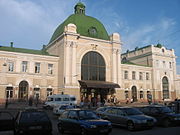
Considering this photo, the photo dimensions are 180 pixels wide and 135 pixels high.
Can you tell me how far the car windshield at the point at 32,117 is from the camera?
1056 centimetres

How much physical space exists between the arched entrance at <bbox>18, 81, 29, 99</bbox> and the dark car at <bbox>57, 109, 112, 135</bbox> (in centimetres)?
2849

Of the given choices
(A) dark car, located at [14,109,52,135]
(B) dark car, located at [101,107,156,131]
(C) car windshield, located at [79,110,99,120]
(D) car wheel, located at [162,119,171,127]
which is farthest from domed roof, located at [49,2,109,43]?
(A) dark car, located at [14,109,52,135]

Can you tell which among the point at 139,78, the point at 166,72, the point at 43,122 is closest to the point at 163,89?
the point at 166,72

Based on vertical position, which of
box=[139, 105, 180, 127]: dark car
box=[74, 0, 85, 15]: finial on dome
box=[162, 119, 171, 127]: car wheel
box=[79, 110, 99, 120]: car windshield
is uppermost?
box=[74, 0, 85, 15]: finial on dome

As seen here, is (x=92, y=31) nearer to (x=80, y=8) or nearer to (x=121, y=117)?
(x=80, y=8)

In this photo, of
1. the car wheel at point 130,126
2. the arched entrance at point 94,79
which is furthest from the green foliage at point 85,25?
the car wheel at point 130,126

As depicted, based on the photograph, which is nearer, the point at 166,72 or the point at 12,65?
the point at 12,65

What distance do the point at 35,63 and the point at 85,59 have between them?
406 inches

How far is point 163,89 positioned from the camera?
57.6 m

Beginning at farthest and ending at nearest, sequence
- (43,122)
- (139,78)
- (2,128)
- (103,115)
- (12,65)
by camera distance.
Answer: (139,78)
(12,65)
(103,115)
(2,128)
(43,122)

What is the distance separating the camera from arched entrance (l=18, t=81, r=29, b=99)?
39.2m

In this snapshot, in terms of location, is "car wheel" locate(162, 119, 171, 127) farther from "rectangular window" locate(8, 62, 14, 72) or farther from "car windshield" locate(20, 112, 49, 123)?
"rectangular window" locate(8, 62, 14, 72)

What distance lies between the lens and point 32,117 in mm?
10836

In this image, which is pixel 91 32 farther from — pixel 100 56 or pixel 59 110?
pixel 59 110
